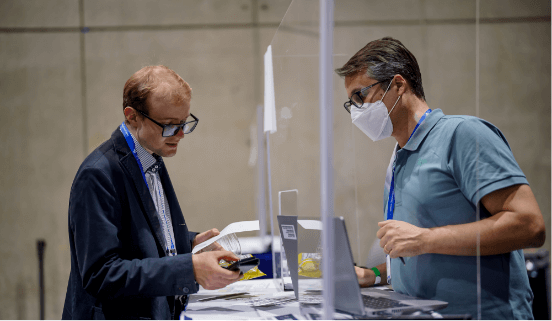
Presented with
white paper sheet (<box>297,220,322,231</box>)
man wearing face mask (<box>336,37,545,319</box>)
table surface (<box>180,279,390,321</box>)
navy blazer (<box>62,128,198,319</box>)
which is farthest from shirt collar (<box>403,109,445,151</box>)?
navy blazer (<box>62,128,198,319</box>)

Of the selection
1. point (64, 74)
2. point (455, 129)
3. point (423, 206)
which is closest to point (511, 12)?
point (455, 129)

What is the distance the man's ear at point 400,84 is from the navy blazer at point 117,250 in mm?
879

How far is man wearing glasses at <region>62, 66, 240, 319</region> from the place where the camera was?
1.27 m

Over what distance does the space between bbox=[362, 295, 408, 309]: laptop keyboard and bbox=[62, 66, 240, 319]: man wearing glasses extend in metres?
0.46

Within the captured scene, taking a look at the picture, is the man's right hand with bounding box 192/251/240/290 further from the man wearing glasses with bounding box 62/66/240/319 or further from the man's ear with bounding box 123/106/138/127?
the man's ear with bounding box 123/106/138/127

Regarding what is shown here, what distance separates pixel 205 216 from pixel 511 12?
10.9ft

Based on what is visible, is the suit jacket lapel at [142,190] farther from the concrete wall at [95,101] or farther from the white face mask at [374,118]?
the concrete wall at [95,101]

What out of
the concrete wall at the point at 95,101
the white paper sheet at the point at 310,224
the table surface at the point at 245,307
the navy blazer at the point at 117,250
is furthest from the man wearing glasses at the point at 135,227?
the concrete wall at the point at 95,101

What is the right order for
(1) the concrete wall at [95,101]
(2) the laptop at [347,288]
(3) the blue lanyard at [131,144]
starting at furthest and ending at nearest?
(1) the concrete wall at [95,101] → (3) the blue lanyard at [131,144] → (2) the laptop at [347,288]

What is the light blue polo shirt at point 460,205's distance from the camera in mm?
1021

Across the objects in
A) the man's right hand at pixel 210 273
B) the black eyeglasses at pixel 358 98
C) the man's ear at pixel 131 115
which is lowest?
the man's right hand at pixel 210 273

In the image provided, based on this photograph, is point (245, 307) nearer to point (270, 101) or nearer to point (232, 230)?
point (232, 230)

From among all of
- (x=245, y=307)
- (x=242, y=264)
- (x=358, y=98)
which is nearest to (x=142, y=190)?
(x=242, y=264)

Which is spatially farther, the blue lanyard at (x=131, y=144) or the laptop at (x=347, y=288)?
the blue lanyard at (x=131, y=144)
